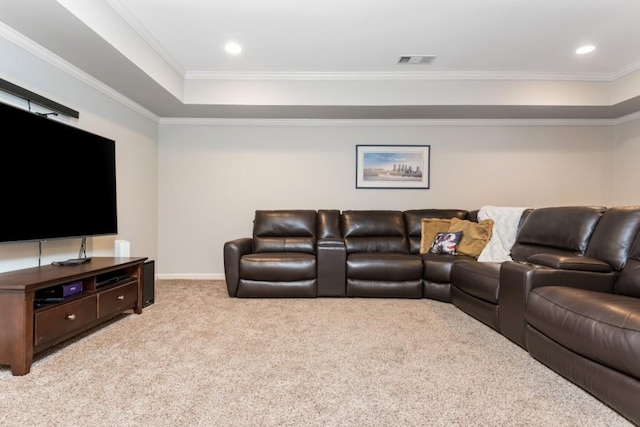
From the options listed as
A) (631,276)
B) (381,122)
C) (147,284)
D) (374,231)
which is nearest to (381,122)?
(381,122)

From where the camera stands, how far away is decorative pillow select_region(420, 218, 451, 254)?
400 cm

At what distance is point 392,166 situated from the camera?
468 centimetres

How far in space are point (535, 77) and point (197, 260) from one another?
4685mm

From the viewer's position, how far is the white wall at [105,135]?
2.49 m

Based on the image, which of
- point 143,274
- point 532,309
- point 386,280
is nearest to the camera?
point 532,309

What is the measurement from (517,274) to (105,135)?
3.85 m

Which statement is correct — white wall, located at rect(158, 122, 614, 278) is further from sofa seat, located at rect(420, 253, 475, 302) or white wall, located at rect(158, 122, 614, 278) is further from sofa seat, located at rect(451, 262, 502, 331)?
sofa seat, located at rect(451, 262, 502, 331)

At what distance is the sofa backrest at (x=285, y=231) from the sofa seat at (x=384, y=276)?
640mm

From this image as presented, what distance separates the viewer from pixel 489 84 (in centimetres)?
394

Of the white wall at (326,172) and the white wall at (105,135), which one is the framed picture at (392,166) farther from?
the white wall at (105,135)

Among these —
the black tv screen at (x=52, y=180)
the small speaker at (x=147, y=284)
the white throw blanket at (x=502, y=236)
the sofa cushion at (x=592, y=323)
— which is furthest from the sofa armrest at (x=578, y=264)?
the black tv screen at (x=52, y=180)

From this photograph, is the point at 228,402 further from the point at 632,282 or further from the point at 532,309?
the point at 632,282

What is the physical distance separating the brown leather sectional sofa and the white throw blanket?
128 mm

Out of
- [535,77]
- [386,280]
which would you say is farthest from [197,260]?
[535,77]
